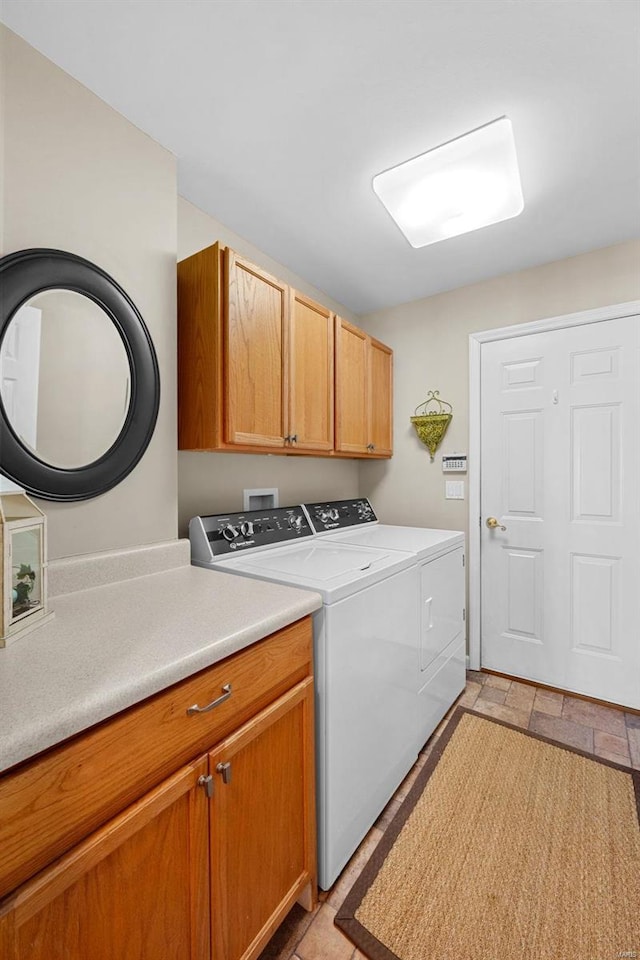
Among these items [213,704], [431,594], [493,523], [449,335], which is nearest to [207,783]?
[213,704]

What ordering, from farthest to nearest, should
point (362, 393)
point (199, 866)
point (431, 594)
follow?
point (362, 393)
point (431, 594)
point (199, 866)

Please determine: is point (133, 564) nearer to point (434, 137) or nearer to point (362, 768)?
point (362, 768)

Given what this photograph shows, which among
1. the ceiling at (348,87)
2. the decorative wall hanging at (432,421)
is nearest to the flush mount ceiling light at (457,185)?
the ceiling at (348,87)

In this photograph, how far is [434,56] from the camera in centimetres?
119

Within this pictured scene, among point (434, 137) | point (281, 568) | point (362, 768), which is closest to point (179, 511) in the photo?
point (281, 568)

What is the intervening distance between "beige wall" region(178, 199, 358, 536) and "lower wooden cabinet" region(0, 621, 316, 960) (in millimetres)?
962

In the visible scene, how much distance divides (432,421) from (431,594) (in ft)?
4.06

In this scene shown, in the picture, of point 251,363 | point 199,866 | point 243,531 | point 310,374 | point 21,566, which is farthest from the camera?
point 310,374

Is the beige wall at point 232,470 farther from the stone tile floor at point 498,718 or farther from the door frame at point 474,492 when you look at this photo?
the stone tile floor at point 498,718

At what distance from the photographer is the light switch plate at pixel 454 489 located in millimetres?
2652

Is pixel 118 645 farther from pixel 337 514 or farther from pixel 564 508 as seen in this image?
pixel 564 508

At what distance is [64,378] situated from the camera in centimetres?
123

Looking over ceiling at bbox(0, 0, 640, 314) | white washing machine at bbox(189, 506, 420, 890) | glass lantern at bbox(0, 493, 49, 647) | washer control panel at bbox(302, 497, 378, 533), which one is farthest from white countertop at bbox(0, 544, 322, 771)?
ceiling at bbox(0, 0, 640, 314)

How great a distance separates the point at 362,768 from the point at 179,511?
3.94 feet
